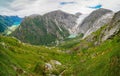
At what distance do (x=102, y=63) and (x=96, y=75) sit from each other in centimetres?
791

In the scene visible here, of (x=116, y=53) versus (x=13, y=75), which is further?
(x=13, y=75)

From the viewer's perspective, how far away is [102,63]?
3762 inches

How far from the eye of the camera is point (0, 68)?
3553 inches

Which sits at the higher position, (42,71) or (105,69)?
(105,69)

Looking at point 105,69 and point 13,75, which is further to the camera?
point 13,75

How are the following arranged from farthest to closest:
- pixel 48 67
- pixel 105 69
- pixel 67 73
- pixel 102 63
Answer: pixel 48 67, pixel 67 73, pixel 102 63, pixel 105 69

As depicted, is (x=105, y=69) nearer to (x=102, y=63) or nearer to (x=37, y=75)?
(x=102, y=63)

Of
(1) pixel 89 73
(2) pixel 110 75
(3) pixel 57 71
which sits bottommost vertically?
(3) pixel 57 71

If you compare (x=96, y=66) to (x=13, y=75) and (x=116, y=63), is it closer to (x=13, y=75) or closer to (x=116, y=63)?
(x=116, y=63)

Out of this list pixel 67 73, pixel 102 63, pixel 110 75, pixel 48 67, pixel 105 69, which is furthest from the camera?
pixel 48 67

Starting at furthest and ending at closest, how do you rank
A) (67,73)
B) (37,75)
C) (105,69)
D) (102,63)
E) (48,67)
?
(48,67) < (37,75) < (67,73) < (102,63) < (105,69)

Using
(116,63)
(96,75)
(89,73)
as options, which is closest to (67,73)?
(89,73)

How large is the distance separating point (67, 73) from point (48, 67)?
2514 cm

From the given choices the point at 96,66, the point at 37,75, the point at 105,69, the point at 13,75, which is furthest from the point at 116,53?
the point at 37,75
